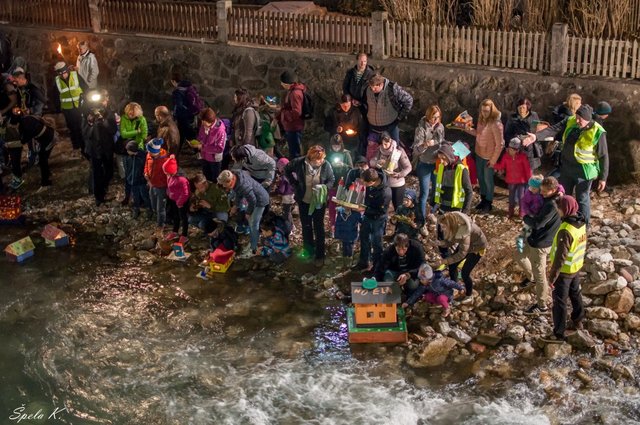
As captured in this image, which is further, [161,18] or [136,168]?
[161,18]

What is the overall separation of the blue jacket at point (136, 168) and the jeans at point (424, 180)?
429 cm

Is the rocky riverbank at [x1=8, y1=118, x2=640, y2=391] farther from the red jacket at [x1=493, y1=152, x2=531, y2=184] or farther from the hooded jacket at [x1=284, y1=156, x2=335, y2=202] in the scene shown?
the hooded jacket at [x1=284, y1=156, x2=335, y2=202]

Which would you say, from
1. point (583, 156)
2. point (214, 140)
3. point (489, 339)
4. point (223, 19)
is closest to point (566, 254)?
point (489, 339)

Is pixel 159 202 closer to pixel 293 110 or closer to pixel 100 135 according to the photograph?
pixel 100 135

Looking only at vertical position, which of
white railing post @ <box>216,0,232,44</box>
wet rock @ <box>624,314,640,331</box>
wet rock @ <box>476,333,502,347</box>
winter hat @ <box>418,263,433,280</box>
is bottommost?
wet rock @ <box>476,333,502,347</box>

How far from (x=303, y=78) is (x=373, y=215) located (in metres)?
5.46

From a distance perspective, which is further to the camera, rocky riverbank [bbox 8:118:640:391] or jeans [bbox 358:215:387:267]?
jeans [bbox 358:215:387:267]

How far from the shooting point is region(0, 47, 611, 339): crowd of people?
10.4m

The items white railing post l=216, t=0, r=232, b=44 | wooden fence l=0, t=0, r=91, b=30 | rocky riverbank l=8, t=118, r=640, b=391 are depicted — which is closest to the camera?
rocky riverbank l=8, t=118, r=640, b=391

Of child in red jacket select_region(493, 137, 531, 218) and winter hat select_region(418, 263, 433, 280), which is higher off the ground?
child in red jacket select_region(493, 137, 531, 218)

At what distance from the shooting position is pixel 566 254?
30.8ft

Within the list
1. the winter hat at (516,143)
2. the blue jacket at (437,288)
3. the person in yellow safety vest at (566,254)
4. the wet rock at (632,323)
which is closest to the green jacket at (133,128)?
the blue jacket at (437,288)

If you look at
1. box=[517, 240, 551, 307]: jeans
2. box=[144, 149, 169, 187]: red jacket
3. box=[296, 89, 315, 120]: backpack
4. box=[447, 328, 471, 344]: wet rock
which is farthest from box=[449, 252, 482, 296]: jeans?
box=[144, 149, 169, 187]: red jacket

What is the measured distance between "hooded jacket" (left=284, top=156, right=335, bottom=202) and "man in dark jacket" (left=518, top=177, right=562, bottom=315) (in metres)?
2.72
